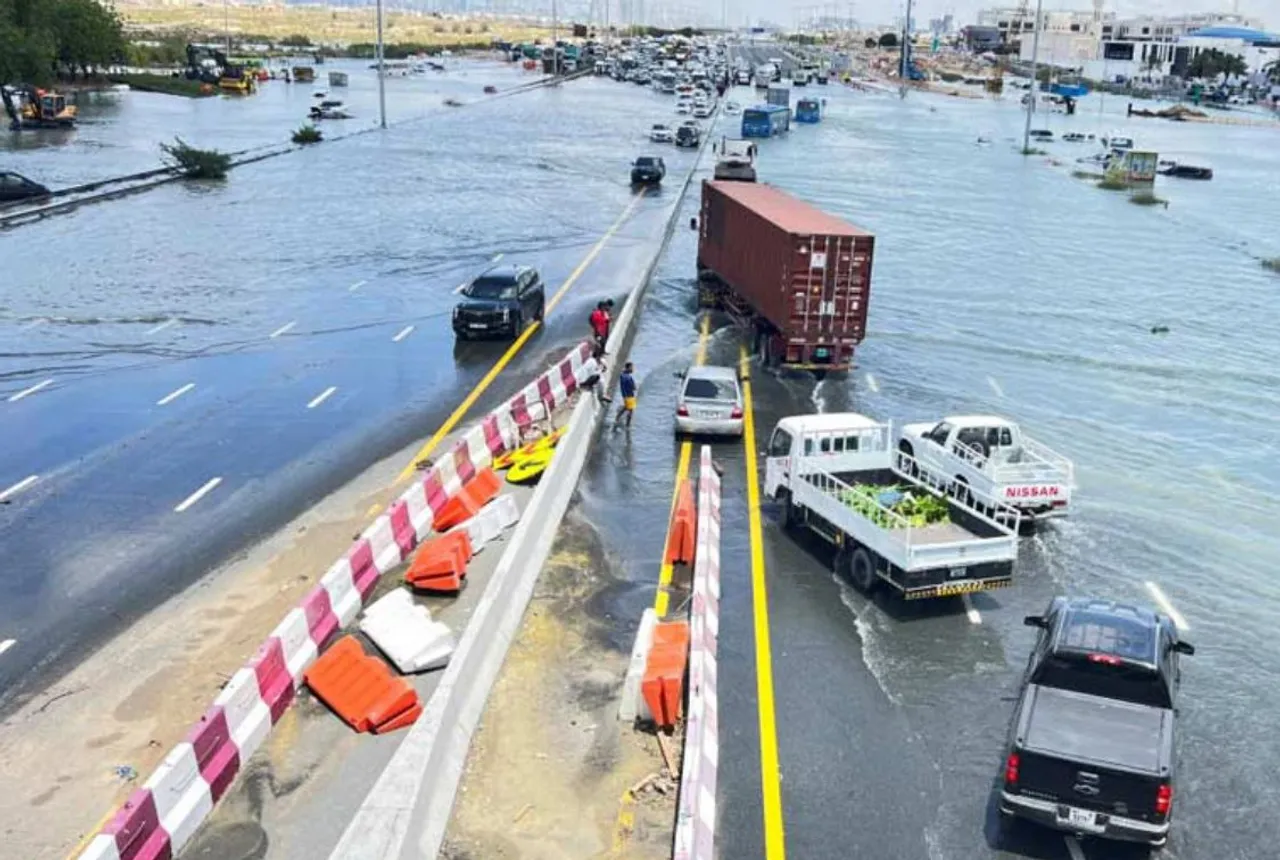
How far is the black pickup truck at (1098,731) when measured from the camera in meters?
11.1

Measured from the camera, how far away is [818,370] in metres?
30.8

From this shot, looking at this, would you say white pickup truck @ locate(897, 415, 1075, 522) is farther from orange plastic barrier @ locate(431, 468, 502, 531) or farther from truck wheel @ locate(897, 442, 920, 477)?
orange plastic barrier @ locate(431, 468, 502, 531)

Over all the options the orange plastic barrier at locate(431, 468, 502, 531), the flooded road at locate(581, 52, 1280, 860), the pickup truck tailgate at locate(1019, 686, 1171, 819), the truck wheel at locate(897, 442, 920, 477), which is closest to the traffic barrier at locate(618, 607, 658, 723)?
the flooded road at locate(581, 52, 1280, 860)

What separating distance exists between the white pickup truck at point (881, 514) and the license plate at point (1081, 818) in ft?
17.7

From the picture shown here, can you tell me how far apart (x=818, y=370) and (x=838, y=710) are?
17460 millimetres

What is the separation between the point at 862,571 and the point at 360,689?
322 inches

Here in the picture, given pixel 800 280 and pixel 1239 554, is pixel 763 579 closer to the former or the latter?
pixel 1239 554

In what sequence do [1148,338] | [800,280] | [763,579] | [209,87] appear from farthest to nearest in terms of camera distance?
[209,87] < [1148,338] < [800,280] < [763,579]

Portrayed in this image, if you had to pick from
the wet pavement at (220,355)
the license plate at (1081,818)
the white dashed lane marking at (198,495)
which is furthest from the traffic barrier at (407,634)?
the license plate at (1081,818)

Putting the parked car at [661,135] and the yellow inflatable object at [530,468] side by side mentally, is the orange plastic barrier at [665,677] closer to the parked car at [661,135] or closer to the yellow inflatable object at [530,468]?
the yellow inflatable object at [530,468]

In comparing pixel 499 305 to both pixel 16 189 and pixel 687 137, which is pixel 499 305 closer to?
pixel 16 189

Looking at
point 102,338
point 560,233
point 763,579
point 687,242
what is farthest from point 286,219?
point 763,579

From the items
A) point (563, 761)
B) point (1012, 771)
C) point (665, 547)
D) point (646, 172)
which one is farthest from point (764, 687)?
point (646, 172)

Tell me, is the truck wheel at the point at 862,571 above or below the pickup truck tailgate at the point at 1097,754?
below
